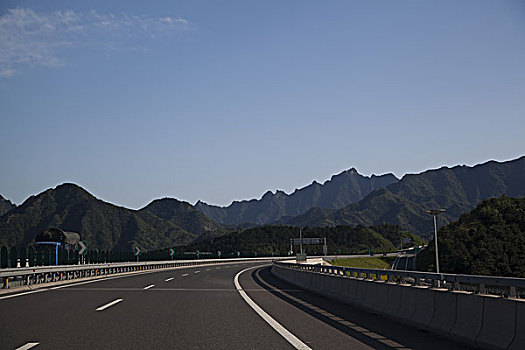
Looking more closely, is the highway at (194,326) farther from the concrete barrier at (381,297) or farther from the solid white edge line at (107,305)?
the concrete barrier at (381,297)

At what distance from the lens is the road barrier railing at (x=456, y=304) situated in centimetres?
752

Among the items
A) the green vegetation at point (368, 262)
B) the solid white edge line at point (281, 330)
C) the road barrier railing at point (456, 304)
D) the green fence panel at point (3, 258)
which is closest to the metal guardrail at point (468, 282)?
the road barrier railing at point (456, 304)

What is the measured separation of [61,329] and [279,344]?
13.1 ft

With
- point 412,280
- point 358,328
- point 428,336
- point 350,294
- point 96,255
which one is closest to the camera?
point 428,336

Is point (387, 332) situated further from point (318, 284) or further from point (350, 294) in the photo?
point (318, 284)

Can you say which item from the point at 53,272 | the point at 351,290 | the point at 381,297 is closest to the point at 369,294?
the point at 381,297

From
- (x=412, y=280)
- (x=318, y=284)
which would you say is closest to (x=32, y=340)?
(x=412, y=280)

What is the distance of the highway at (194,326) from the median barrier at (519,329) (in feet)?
3.67

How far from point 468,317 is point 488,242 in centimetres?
10023

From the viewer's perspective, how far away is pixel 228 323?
1075 centimetres

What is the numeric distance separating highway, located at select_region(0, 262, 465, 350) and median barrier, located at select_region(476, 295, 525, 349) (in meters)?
0.50

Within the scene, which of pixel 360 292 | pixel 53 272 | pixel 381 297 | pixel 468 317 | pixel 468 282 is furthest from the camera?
pixel 53 272

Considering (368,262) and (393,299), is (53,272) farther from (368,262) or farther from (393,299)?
(368,262)

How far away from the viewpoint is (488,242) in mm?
100875
